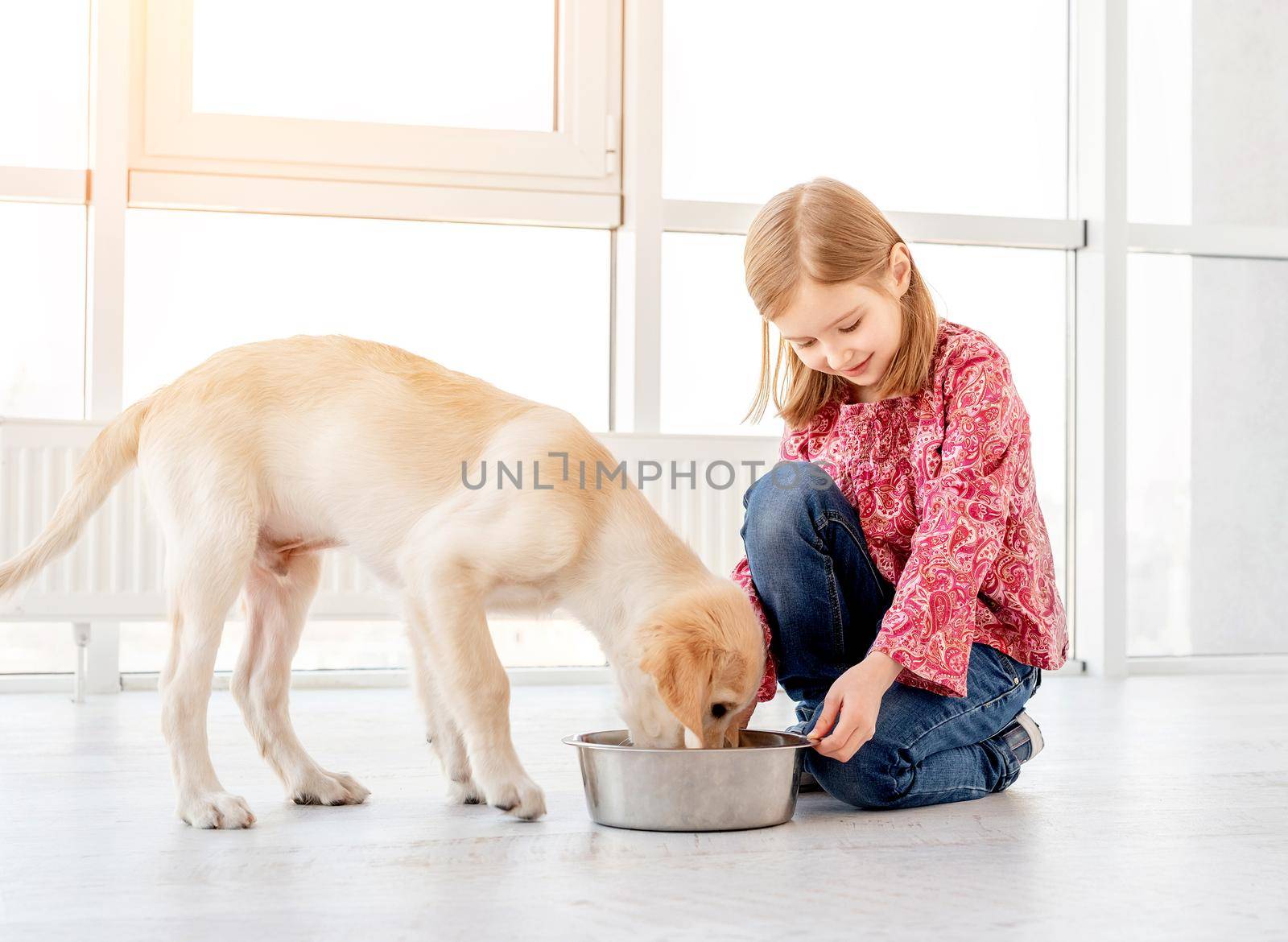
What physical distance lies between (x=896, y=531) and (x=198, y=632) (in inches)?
41.3

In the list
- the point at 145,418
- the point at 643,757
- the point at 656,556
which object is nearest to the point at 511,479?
the point at 656,556

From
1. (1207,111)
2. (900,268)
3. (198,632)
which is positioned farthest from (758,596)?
(1207,111)

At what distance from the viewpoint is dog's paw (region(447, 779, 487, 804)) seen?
1.84 m

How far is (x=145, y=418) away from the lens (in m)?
1.85

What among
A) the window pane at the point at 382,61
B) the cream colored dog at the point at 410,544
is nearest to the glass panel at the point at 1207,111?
the window pane at the point at 382,61

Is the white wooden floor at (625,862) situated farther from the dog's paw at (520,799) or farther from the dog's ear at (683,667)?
the dog's ear at (683,667)

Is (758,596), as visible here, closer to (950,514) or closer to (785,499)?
(785,499)

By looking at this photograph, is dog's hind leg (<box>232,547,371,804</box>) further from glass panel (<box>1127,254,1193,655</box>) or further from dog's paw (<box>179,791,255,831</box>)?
glass panel (<box>1127,254,1193,655</box>)

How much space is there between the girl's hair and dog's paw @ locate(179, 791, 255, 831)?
40.2 inches

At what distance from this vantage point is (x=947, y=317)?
4129mm

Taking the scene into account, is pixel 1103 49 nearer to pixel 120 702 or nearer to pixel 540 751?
pixel 540 751

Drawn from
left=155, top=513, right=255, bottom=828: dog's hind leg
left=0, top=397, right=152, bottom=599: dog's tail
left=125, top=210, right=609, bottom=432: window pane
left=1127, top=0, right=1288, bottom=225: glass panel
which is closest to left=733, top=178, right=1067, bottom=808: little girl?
left=155, top=513, right=255, bottom=828: dog's hind leg

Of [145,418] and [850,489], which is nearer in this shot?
[145,418]

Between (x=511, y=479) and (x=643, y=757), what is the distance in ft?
1.41
